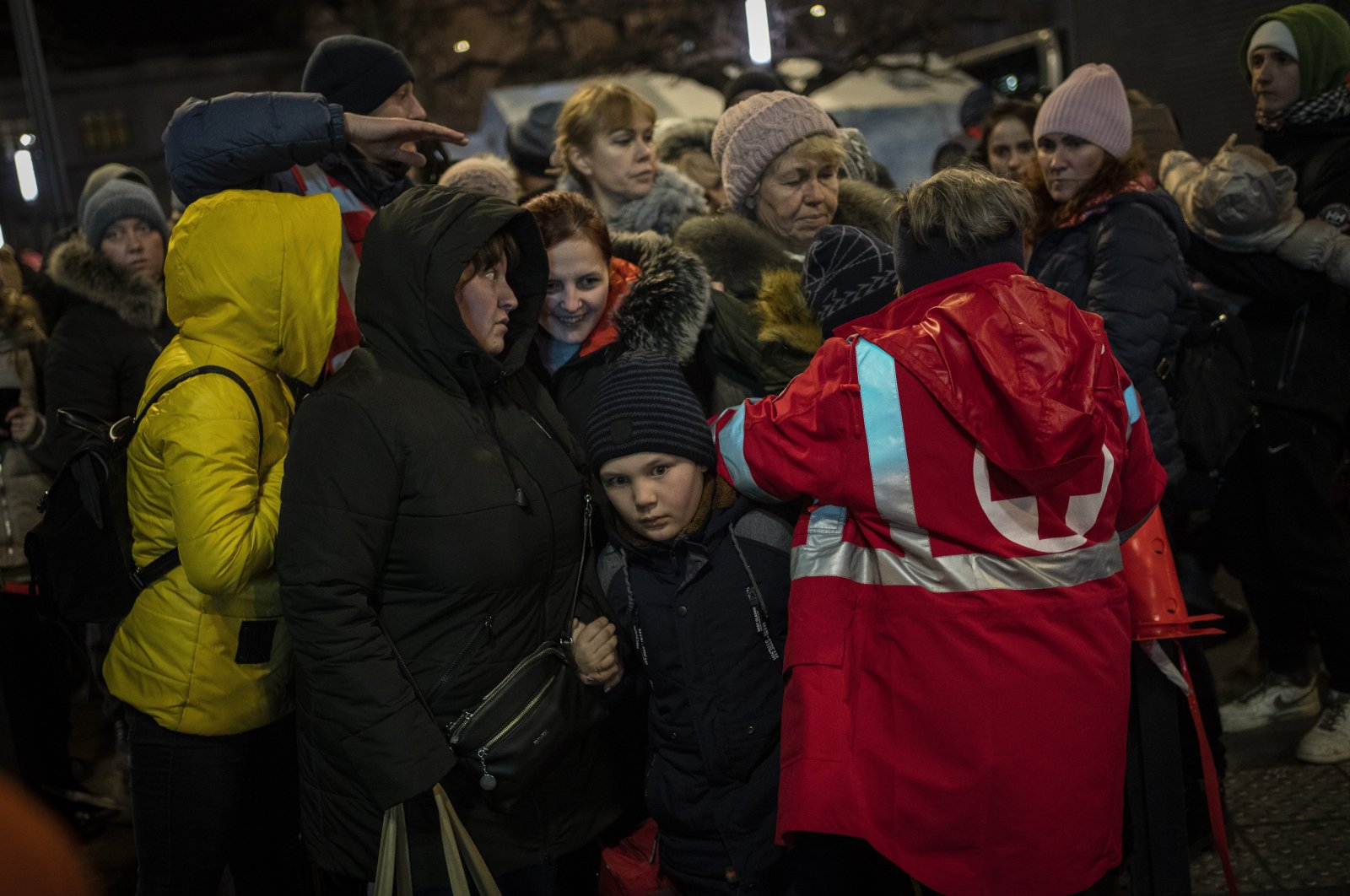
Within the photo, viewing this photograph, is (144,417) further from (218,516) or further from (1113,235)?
(1113,235)

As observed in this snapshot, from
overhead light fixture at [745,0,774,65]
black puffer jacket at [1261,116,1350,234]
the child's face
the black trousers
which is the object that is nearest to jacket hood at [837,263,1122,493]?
the child's face

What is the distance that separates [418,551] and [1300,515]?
10.8 ft

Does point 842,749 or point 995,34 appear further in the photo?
point 995,34

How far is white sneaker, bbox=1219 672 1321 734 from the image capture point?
4.28m

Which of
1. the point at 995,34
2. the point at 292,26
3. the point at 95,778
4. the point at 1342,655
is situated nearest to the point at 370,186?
the point at 95,778

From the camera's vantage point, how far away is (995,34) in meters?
11.4

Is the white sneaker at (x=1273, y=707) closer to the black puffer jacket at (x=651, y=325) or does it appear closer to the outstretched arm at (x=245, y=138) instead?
the black puffer jacket at (x=651, y=325)

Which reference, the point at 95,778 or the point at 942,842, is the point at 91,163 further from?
the point at 942,842

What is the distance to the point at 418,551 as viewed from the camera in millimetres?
2197

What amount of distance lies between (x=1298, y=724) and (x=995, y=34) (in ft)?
29.3

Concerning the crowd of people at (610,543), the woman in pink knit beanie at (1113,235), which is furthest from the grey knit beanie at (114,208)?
the woman in pink knit beanie at (1113,235)

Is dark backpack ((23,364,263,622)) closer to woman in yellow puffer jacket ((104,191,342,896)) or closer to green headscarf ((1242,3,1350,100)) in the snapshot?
woman in yellow puffer jacket ((104,191,342,896))

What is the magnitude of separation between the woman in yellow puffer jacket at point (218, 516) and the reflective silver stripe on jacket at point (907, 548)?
3.96ft

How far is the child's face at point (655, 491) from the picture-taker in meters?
2.51
